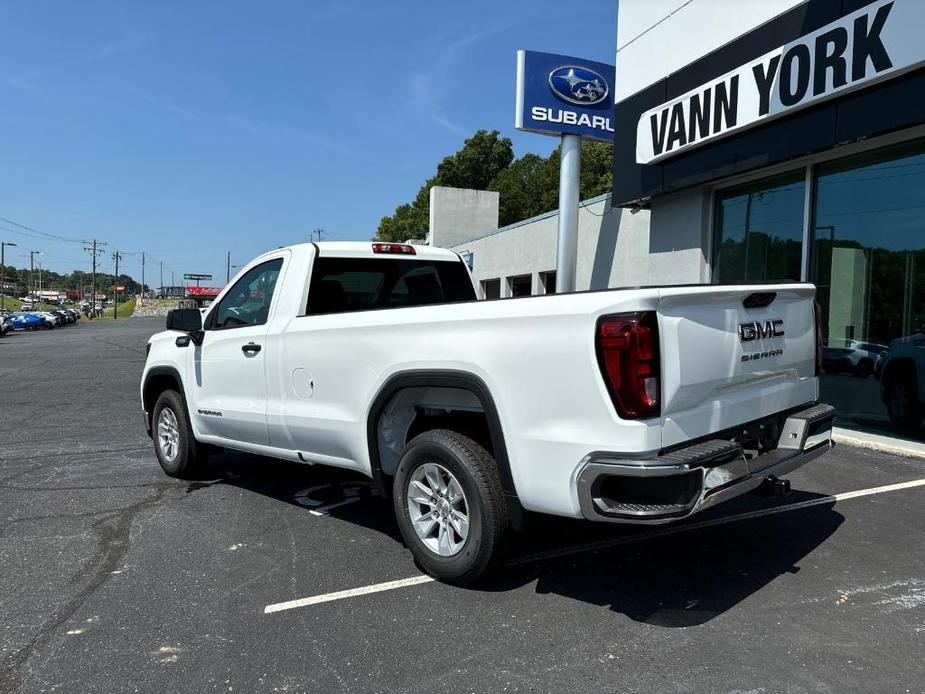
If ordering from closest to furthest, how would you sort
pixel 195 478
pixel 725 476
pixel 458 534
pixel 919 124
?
pixel 725 476 → pixel 458 534 → pixel 195 478 → pixel 919 124

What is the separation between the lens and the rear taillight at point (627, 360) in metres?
3.08

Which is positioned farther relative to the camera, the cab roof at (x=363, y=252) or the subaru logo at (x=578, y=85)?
the subaru logo at (x=578, y=85)

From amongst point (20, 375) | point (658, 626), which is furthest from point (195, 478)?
point (20, 375)

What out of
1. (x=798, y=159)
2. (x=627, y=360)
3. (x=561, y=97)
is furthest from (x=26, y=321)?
(x=627, y=360)

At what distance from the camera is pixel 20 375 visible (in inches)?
623

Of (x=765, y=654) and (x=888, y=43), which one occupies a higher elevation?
(x=888, y=43)

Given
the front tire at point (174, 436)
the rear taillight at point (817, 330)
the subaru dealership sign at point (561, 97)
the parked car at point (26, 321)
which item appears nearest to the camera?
the rear taillight at point (817, 330)

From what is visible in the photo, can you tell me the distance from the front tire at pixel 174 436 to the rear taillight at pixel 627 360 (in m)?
4.22

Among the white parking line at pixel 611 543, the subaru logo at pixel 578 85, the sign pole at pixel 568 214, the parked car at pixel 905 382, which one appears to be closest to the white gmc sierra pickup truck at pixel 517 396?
the white parking line at pixel 611 543

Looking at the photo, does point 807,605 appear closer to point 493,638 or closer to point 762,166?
point 493,638

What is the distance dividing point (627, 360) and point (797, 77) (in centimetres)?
662

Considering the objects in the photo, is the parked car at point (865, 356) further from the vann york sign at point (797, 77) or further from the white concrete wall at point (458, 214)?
the white concrete wall at point (458, 214)

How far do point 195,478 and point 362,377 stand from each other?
292 centimetres

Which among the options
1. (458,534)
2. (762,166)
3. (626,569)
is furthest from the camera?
(762,166)
